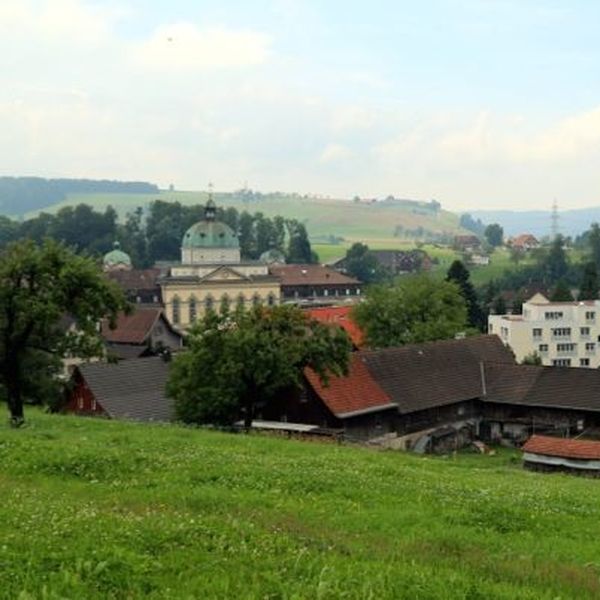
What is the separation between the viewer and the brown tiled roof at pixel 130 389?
47.9m

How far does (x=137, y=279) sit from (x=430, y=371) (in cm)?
9332

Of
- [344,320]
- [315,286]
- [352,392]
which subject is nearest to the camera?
[352,392]

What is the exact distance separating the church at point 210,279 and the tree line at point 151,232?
1933 inches

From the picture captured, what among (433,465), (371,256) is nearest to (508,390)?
(433,465)

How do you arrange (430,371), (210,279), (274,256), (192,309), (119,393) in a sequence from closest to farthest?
(119,393) → (430,371) → (192,309) → (210,279) → (274,256)

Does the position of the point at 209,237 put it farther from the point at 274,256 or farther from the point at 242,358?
the point at 242,358

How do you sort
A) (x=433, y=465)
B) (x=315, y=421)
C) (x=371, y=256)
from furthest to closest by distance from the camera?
(x=371, y=256) < (x=315, y=421) < (x=433, y=465)

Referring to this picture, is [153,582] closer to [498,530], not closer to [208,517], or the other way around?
[208,517]

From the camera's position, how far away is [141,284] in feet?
461

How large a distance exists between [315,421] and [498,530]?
29.7 m

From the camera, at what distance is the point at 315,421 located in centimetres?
4712

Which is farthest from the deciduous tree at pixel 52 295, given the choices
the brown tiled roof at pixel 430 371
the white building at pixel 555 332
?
the white building at pixel 555 332

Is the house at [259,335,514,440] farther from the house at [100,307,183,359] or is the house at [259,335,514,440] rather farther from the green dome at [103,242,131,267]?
the green dome at [103,242,131,267]

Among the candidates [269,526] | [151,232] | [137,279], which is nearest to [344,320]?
[137,279]
